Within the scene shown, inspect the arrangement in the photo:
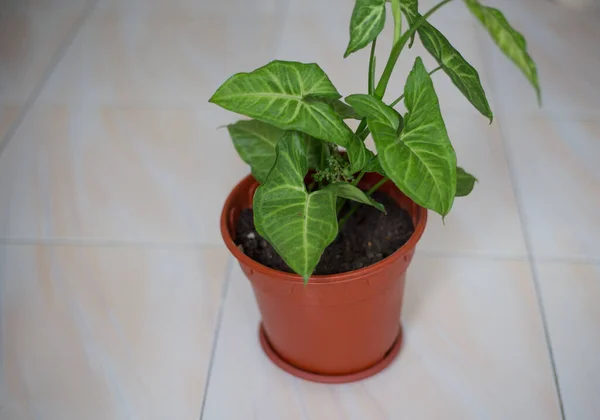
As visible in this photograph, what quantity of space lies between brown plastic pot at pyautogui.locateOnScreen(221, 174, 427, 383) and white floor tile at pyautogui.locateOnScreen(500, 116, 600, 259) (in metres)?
0.45

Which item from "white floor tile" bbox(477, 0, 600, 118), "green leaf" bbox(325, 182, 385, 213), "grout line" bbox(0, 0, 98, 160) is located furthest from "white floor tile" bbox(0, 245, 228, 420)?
"white floor tile" bbox(477, 0, 600, 118)

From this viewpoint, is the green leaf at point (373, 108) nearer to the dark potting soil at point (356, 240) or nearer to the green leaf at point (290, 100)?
the green leaf at point (290, 100)

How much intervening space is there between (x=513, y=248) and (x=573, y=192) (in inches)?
9.4

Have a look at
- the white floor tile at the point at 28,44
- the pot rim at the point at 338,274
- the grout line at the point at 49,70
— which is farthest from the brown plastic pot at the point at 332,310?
the white floor tile at the point at 28,44

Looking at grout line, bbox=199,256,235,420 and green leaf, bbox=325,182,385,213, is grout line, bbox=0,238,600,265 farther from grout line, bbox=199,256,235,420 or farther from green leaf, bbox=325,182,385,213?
green leaf, bbox=325,182,385,213

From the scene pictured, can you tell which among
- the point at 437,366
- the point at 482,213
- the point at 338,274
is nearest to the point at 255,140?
the point at 338,274

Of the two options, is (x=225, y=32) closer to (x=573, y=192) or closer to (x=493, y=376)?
(x=573, y=192)

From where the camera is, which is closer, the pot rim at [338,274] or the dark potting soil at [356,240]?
the pot rim at [338,274]

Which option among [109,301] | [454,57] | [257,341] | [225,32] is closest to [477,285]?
[257,341]

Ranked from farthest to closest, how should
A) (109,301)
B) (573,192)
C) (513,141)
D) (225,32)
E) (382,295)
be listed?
(225,32), (513,141), (573,192), (109,301), (382,295)

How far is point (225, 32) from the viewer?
215 cm

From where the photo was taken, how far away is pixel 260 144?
3.52ft

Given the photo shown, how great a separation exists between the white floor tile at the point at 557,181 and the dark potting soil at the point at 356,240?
480 millimetres

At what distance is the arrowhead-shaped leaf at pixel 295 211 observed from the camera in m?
0.84
